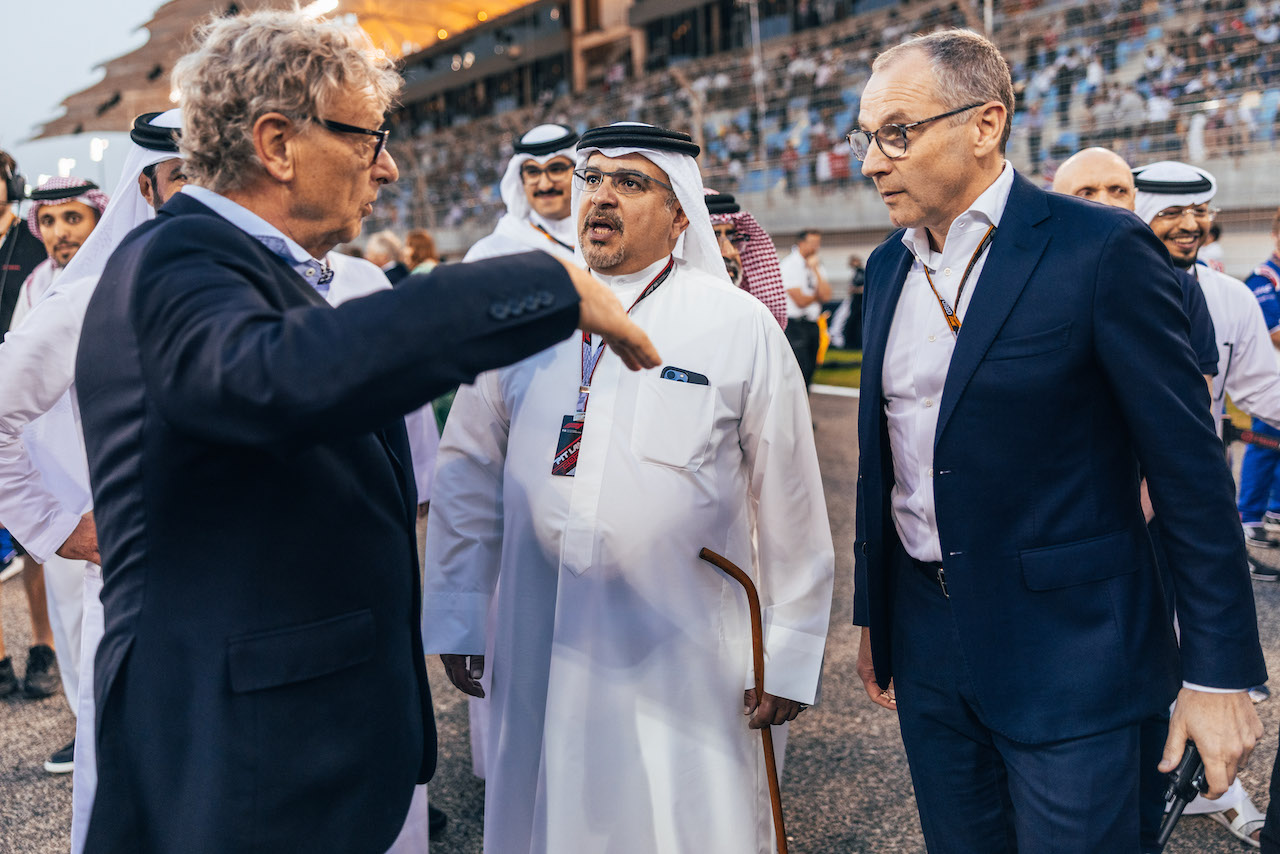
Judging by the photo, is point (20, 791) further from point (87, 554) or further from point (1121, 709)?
point (1121, 709)

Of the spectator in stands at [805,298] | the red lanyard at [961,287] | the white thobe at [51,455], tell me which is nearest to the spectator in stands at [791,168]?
the spectator in stands at [805,298]

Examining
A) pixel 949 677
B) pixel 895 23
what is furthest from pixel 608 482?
pixel 895 23

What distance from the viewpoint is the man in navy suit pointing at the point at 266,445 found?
117 cm

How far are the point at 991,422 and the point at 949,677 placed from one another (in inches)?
20.6

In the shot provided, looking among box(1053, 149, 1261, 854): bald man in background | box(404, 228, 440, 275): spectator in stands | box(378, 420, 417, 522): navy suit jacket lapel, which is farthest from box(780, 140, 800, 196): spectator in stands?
box(378, 420, 417, 522): navy suit jacket lapel

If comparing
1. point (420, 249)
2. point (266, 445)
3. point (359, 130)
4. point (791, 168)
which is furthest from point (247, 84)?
point (791, 168)

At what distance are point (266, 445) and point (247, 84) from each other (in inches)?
21.8

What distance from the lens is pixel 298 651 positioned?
1.37 meters

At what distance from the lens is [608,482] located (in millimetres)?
2320

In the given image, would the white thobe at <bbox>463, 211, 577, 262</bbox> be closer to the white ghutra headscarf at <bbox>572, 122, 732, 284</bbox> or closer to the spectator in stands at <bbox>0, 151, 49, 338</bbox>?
the white ghutra headscarf at <bbox>572, 122, 732, 284</bbox>

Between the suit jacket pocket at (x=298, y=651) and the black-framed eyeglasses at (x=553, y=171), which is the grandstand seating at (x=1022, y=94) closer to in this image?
the black-framed eyeglasses at (x=553, y=171)

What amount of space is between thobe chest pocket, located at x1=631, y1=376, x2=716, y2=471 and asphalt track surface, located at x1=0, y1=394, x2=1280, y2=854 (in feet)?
5.02

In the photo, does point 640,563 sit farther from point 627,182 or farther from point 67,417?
point 67,417

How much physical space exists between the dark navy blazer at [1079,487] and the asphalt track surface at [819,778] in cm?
153
